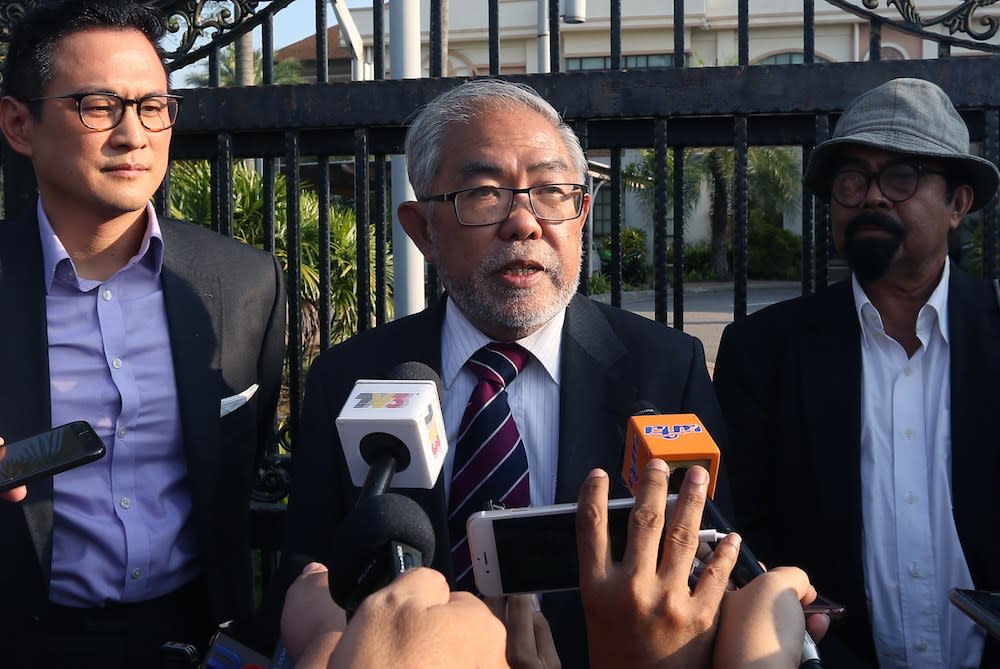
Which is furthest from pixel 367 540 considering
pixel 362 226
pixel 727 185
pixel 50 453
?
pixel 727 185

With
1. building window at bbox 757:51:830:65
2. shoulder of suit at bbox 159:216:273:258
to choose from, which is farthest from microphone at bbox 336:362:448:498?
building window at bbox 757:51:830:65

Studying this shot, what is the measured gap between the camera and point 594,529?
4.46ft

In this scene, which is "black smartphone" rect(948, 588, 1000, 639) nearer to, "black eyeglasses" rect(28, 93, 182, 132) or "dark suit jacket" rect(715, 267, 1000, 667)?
"dark suit jacket" rect(715, 267, 1000, 667)

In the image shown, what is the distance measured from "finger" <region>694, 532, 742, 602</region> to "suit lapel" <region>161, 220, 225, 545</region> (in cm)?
166

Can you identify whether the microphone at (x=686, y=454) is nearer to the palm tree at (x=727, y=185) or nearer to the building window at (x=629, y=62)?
the building window at (x=629, y=62)

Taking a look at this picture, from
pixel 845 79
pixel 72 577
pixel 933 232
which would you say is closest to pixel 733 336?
pixel 933 232

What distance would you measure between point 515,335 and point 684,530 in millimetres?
1131

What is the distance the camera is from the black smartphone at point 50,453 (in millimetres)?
1872

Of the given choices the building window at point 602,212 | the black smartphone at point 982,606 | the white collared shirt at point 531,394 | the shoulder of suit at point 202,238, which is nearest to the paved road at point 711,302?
the building window at point 602,212

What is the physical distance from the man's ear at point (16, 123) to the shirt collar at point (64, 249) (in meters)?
0.15

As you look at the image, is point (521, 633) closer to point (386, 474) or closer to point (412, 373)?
point (386, 474)

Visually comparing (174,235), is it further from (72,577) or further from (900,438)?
(900,438)

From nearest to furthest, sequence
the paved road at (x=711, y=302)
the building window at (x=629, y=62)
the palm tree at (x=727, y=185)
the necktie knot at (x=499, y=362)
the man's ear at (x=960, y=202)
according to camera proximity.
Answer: the necktie knot at (x=499, y=362), the man's ear at (x=960, y=202), the paved road at (x=711, y=302), the building window at (x=629, y=62), the palm tree at (x=727, y=185)

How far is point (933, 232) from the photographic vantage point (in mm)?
2750
